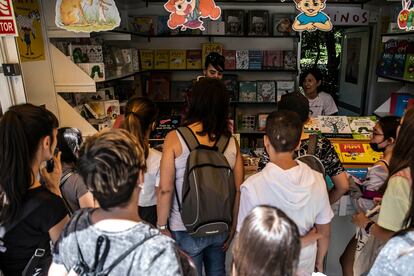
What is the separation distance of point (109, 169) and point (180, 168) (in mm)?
781

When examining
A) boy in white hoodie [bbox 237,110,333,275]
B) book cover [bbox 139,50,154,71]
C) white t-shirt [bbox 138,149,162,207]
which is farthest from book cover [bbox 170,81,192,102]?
boy in white hoodie [bbox 237,110,333,275]

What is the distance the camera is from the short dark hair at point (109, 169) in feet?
3.09

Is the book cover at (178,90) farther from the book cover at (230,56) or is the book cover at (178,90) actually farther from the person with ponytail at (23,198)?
the person with ponytail at (23,198)

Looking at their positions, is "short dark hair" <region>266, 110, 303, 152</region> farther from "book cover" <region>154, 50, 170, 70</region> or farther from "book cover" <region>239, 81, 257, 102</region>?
"book cover" <region>154, 50, 170, 70</region>

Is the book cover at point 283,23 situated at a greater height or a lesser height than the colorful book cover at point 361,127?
greater

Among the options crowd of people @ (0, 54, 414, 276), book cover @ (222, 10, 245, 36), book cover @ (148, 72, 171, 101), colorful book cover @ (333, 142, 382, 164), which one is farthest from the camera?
book cover @ (148, 72, 171, 101)

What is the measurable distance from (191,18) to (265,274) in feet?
6.08

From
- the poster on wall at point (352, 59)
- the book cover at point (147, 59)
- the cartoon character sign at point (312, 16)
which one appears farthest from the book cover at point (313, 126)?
the poster on wall at point (352, 59)

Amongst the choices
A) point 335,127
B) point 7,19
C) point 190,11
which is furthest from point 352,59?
point 7,19

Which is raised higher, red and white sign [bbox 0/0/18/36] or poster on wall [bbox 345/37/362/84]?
red and white sign [bbox 0/0/18/36]

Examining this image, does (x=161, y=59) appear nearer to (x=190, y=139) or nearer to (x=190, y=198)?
(x=190, y=139)

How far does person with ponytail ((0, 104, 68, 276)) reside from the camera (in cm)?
118

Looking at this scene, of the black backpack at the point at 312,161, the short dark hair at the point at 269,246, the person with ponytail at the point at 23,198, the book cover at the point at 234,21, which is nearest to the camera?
the short dark hair at the point at 269,246

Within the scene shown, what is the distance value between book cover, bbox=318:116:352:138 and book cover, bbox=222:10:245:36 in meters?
2.37
